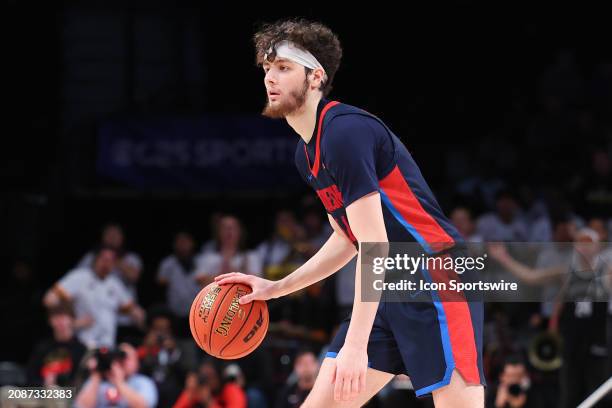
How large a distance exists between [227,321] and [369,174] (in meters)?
1.01

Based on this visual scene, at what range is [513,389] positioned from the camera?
28.6 feet

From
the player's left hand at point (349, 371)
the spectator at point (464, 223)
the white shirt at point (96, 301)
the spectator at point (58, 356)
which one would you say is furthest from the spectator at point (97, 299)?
the player's left hand at point (349, 371)

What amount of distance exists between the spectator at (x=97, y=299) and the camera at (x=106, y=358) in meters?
1.15

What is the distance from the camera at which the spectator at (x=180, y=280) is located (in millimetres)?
10930

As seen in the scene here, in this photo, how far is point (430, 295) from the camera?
14.1 ft

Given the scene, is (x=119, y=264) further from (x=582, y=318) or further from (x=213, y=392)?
(x=582, y=318)

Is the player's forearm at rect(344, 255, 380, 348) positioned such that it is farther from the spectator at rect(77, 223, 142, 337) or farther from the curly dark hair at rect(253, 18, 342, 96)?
the spectator at rect(77, 223, 142, 337)

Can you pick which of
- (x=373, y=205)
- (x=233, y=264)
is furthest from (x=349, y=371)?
(x=233, y=264)

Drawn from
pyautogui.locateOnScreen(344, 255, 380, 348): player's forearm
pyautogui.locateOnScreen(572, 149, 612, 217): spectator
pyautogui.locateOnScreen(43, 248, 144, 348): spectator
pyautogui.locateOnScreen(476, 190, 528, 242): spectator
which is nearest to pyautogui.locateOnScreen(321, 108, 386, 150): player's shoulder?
pyautogui.locateOnScreen(344, 255, 380, 348): player's forearm

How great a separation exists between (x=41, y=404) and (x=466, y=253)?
279 cm

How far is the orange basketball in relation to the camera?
15.1 feet

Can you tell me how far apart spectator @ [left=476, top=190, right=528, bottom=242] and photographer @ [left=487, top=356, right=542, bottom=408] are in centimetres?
227

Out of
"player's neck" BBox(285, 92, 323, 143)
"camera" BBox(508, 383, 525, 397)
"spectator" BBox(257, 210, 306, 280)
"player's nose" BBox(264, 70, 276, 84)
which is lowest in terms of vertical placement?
"camera" BBox(508, 383, 525, 397)

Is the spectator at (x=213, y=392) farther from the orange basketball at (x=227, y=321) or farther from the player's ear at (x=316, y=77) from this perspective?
the player's ear at (x=316, y=77)
